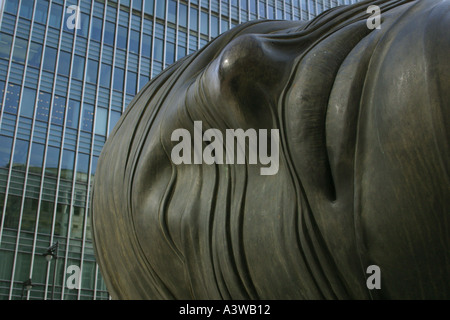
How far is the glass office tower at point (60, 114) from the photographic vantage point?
15094mm

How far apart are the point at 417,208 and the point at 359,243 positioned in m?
0.22

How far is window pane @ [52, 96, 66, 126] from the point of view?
1669 cm

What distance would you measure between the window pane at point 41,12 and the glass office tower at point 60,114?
4 centimetres

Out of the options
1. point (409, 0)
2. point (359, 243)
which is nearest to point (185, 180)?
point (359, 243)

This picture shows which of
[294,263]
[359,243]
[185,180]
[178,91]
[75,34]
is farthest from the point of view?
[75,34]

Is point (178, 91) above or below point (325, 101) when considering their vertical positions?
above

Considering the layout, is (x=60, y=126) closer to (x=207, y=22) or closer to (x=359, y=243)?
(x=207, y=22)

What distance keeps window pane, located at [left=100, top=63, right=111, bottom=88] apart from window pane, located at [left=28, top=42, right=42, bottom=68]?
2.39m

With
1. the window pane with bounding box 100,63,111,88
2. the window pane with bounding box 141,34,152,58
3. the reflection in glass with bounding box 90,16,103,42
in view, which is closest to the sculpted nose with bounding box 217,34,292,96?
the window pane with bounding box 100,63,111,88

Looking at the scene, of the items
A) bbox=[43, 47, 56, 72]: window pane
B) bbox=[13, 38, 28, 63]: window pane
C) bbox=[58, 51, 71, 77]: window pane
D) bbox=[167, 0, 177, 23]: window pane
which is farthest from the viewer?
bbox=[167, 0, 177, 23]: window pane

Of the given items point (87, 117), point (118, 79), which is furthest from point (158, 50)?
point (87, 117)

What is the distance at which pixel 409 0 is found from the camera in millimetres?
1918

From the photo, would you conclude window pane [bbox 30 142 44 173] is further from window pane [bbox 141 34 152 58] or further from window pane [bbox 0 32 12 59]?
window pane [bbox 141 34 152 58]

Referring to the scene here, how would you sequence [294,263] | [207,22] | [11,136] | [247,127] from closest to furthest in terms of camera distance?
[294,263], [247,127], [11,136], [207,22]
